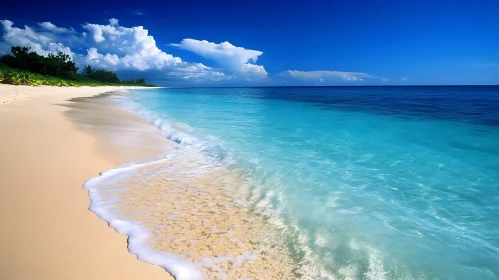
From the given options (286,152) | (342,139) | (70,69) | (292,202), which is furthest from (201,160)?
(70,69)

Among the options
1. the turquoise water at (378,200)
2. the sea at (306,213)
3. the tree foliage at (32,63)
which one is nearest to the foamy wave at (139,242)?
→ the sea at (306,213)

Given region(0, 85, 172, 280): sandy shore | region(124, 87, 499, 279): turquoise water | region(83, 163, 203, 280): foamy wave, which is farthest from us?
region(124, 87, 499, 279): turquoise water

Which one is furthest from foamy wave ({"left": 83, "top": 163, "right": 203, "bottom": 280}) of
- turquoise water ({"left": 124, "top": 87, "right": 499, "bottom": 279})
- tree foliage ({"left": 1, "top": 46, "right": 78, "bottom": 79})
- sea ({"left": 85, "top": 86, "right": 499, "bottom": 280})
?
tree foliage ({"left": 1, "top": 46, "right": 78, "bottom": 79})

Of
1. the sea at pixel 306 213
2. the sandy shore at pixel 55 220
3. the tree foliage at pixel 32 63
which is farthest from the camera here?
the tree foliage at pixel 32 63

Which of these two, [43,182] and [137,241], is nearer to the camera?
[137,241]

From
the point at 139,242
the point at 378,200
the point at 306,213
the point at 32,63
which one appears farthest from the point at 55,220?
the point at 32,63

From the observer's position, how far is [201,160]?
22.9ft

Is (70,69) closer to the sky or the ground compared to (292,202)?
closer to the sky

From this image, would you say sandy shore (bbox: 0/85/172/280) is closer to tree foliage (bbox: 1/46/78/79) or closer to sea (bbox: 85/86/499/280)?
sea (bbox: 85/86/499/280)

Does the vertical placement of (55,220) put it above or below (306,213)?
above

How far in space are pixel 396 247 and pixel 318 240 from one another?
0.96m

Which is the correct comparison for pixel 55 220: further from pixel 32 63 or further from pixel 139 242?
pixel 32 63

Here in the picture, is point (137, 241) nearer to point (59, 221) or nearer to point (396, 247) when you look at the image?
point (59, 221)

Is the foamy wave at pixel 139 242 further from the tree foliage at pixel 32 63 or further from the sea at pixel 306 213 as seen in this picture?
the tree foliage at pixel 32 63
